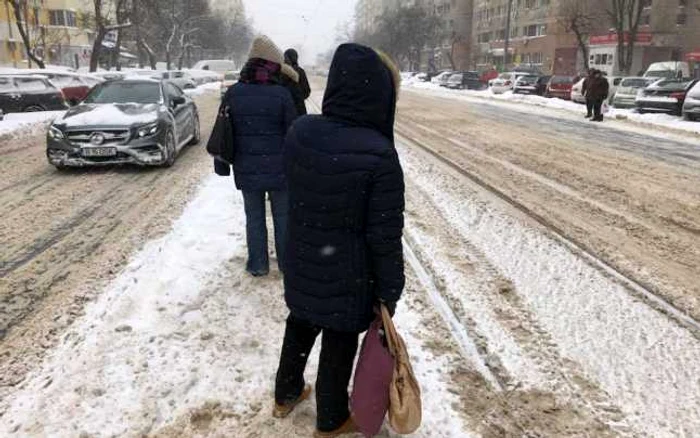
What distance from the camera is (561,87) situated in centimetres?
2877

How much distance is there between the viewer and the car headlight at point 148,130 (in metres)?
8.66

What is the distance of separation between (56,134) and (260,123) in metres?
5.84

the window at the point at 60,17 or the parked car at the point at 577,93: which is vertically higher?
the window at the point at 60,17

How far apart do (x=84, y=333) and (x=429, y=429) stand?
2.34 metres

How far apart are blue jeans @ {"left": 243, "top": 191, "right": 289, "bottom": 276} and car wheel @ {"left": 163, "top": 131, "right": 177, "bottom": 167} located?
16.9 feet

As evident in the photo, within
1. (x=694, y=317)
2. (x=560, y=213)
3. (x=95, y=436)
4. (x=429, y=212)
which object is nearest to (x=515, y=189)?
(x=560, y=213)

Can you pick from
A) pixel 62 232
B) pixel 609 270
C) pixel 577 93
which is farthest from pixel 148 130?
pixel 577 93

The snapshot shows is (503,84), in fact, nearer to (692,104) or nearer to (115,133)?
(692,104)

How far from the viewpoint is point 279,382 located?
2.83 meters

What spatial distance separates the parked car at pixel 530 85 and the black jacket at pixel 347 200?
106 ft

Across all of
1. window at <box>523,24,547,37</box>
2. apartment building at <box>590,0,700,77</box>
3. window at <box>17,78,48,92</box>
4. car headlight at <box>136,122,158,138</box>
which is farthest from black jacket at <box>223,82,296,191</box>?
window at <box>523,24,547,37</box>

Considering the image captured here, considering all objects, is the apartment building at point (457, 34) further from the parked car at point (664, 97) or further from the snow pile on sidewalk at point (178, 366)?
the snow pile on sidewalk at point (178, 366)

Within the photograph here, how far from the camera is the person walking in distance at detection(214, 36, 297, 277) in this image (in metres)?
4.06

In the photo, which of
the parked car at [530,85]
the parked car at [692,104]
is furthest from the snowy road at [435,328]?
the parked car at [530,85]
